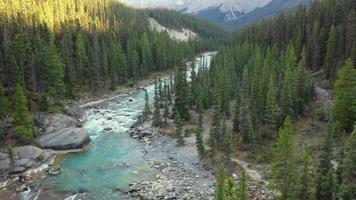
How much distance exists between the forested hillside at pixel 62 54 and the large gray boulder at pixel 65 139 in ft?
12.3

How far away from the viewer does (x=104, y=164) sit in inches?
2470

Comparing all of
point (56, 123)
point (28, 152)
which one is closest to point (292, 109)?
point (56, 123)

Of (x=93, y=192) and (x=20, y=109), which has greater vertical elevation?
(x=20, y=109)

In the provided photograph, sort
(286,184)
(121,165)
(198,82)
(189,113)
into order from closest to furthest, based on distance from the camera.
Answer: (286,184) → (121,165) → (189,113) → (198,82)

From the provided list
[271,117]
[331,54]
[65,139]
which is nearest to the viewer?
[271,117]

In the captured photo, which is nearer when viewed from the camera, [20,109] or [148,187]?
[148,187]

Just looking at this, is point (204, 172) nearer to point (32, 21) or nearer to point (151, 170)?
point (151, 170)

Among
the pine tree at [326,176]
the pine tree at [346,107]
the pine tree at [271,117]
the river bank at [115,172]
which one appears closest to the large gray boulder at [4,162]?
the river bank at [115,172]

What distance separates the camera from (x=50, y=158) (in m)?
64.4

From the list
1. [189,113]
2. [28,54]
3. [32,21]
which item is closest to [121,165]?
[189,113]

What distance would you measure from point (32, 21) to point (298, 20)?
281 ft

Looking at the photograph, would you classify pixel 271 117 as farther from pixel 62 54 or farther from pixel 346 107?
pixel 62 54

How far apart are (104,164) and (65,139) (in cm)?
1142

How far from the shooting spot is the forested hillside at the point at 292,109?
4172 centimetres
